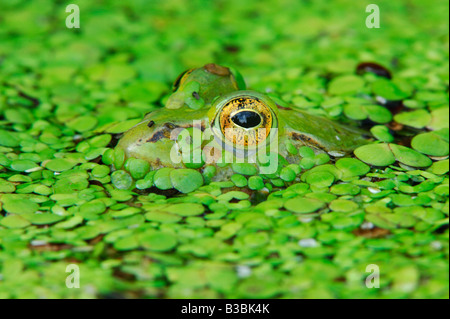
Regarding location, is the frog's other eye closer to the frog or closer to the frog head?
the frog head

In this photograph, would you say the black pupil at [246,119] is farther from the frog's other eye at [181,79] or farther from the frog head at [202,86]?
the frog's other eye at [181,79]

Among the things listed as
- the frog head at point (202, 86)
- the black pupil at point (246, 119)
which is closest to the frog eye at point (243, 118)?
the black pupil at point (246, 119)

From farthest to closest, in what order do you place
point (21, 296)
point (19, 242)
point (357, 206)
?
point (357, 206)
point (19, 242)
point (21, 296)

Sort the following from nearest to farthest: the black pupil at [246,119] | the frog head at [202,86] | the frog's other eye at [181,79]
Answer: the black pupil at [246,119] < the frog head at [202,86] < the frog's other eye at [181,79]

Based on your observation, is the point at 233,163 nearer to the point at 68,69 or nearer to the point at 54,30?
the point at 68,69

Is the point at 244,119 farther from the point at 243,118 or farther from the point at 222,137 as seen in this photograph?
the point at 222,137

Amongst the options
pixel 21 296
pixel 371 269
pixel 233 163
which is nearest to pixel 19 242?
pixel 21 296

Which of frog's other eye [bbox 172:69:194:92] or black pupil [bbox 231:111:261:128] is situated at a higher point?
frog's other eye [bbox 172:69:194:92]

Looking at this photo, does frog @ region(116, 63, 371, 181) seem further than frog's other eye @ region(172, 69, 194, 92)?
No

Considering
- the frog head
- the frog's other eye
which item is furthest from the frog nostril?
the frog's other eye
